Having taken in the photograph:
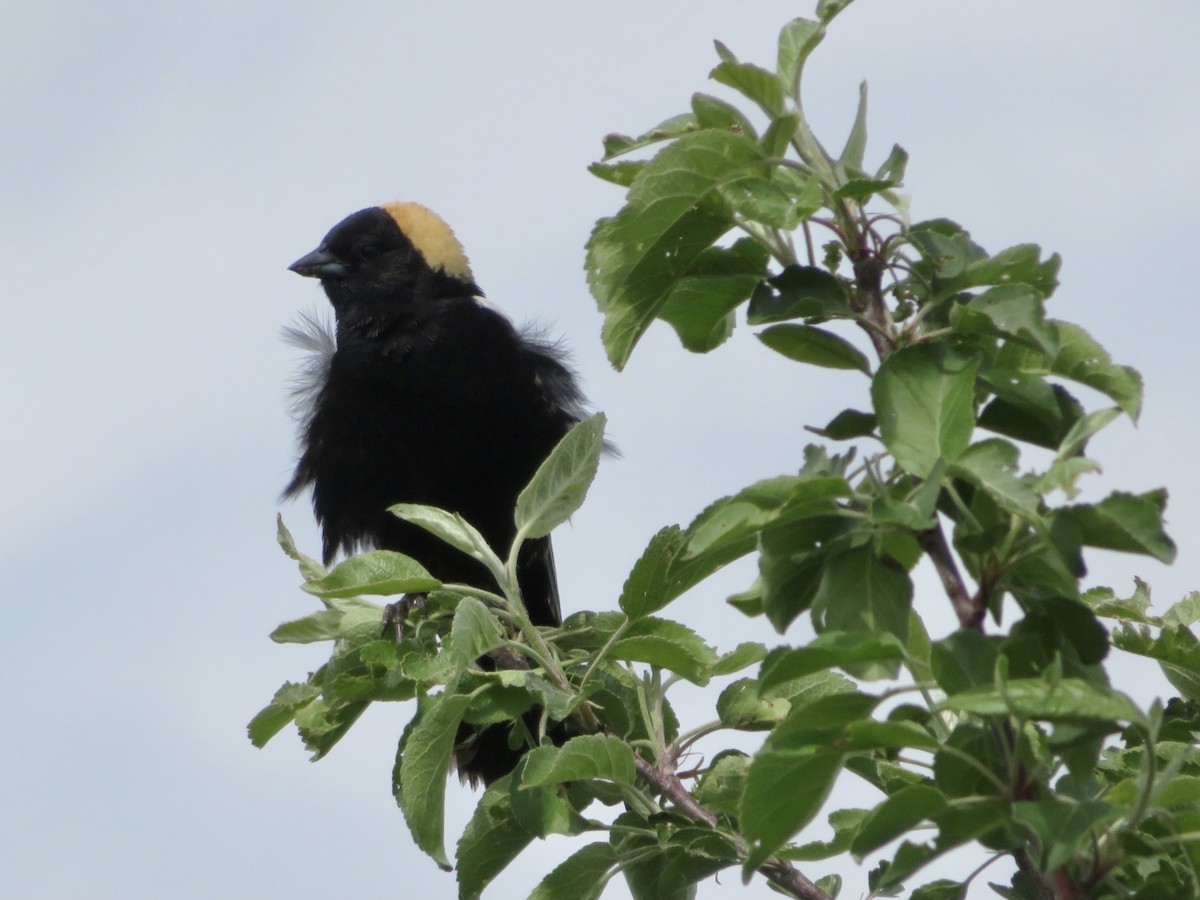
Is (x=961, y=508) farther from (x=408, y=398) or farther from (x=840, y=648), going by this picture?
(x=408, y=398)

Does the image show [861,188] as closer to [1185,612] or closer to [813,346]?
[813,346]

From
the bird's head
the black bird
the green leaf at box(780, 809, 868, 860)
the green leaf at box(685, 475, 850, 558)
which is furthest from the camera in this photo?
the bird's head

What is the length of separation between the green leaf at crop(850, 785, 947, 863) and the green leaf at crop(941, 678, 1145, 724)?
0.14 meters

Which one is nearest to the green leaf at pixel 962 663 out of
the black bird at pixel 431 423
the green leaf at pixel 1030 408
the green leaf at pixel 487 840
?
the green leaf at pixel 1030 408

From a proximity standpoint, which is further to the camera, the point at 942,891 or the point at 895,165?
the point at 942,891

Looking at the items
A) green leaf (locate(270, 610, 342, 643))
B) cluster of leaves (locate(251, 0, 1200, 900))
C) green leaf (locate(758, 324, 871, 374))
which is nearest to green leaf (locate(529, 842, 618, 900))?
cluster of leaves (locate(251, 0, 1200, 900))

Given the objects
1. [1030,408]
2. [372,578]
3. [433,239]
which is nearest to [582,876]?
[372,578]

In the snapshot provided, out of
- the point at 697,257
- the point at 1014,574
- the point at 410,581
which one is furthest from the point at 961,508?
the point at 410,581

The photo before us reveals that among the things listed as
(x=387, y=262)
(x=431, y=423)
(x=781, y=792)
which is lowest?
(x=781, y=792)

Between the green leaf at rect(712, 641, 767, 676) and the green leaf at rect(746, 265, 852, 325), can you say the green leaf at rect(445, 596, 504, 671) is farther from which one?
the green leaf at rect(746, 265, 852, 325)

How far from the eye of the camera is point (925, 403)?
4.86 feet

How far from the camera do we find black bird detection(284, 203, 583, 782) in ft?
16.1

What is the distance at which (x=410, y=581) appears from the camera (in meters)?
2.12

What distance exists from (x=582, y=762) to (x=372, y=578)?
0.41m
